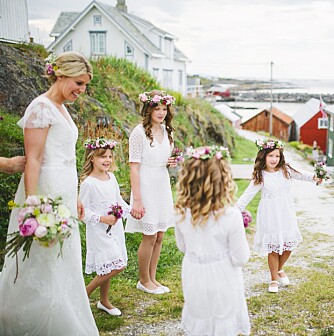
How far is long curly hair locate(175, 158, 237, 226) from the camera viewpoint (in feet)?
11.1

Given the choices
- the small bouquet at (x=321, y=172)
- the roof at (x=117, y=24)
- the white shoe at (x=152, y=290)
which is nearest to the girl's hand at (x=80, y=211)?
the white shoe at (x=152, y=290)

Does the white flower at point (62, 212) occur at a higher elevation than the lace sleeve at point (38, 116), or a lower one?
lower

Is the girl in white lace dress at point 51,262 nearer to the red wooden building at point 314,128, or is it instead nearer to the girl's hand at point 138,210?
the girl's hand at point 138,210

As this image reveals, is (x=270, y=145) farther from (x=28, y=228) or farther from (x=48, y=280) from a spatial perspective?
(x=28, y=228)

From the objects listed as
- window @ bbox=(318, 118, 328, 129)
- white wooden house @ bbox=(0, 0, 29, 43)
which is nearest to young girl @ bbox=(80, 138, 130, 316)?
white wooden house @ bbox=(0, 0, 29, 43)

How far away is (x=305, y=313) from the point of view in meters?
5.12

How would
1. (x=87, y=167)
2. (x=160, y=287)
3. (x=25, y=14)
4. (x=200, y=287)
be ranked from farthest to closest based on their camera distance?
1. (x=25, y=14)
2. (x=160, y=287)
3. (x=87, y=167)
4. (x=200, y=287)

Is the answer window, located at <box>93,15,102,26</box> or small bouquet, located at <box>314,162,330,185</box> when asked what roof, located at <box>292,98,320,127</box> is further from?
small bouquet, located at <box>314,162,330,185</box>

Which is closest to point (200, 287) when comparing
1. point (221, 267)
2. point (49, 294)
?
point (221, 267)

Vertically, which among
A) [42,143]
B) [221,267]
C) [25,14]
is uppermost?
[25,14]

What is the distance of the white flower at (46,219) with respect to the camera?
11.1 ft

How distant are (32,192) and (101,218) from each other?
3.40ft

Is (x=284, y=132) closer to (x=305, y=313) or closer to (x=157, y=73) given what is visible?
(x=157, y=73)

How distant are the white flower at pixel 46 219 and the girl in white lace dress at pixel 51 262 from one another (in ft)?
1.47
